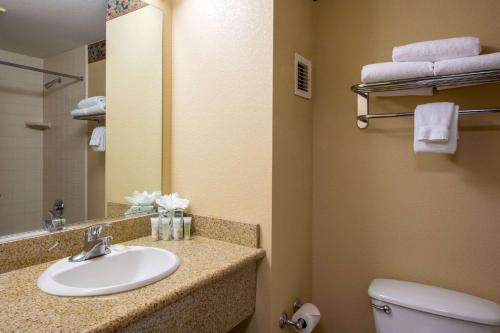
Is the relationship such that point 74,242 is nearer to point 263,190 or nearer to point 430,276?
point 263,190

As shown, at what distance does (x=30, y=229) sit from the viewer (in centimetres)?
113

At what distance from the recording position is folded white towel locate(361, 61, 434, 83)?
3.77 ft

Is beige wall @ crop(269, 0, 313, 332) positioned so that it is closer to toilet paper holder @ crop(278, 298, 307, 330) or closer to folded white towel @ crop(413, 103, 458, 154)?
toilet paper holder @ crop(278, 298, 307, 330)

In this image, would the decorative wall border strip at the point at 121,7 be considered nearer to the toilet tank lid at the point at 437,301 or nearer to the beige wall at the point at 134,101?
the beige wall at the point at 134,101

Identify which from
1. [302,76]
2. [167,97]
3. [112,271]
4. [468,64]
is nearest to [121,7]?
A: [167,97]

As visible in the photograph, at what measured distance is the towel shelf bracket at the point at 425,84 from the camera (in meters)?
1.10

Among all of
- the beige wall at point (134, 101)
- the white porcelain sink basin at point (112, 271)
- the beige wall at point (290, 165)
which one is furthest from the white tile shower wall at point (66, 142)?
the beige wall at point (290, 165)

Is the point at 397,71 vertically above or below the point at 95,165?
above

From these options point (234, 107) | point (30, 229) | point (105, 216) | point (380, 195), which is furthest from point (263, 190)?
point (30, 229)

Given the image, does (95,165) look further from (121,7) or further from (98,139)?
(121,7)

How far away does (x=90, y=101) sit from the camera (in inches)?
52.5

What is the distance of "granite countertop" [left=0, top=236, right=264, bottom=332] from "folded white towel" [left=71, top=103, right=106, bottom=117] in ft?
1.96

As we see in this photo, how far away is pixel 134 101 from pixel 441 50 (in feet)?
4.38

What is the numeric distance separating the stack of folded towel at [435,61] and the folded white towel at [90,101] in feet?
3.71
